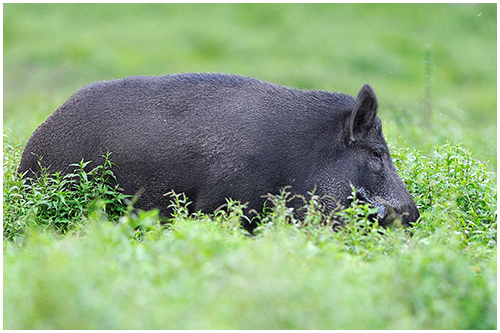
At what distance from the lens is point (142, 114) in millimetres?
6012

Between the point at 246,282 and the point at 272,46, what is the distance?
20938 millimetres

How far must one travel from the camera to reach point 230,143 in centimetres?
575

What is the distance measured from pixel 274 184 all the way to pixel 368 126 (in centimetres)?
99

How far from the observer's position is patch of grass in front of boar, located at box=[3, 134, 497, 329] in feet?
10.8

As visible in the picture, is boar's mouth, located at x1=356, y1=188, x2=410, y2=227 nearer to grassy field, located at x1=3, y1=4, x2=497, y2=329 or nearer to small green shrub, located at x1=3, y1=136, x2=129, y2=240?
grassy field, located at x1=3, y1=4, x2=497, y2=329

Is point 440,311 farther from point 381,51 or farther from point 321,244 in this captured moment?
point 381,51

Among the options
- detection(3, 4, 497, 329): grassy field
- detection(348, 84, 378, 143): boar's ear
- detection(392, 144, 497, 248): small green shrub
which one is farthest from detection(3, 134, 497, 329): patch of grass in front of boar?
detection(348, 84, 378, 143): boar's ear

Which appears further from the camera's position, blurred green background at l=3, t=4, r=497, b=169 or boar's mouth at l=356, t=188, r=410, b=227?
blurred green background at l=3, t=4, r=497, b=169

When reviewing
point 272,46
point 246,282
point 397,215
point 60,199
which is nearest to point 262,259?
point 246,282

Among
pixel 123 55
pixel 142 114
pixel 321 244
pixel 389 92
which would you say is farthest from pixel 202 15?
pixel 321 244

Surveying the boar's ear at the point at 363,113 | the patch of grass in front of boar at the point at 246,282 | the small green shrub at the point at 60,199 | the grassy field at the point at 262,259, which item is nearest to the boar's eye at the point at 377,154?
the boar's ear at the point at 363,113

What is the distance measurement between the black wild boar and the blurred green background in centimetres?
968

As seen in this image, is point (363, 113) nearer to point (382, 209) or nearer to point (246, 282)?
point (382, 209)

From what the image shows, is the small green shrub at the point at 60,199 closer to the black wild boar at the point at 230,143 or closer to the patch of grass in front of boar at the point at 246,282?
the black wild boar at the point at 230,143
